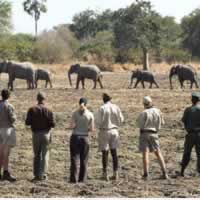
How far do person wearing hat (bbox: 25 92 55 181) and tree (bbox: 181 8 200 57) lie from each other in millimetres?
67709

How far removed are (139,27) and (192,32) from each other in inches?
725

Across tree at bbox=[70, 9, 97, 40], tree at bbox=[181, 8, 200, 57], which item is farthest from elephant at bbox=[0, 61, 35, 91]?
tree at bbox=[70, 9, 97, 40]

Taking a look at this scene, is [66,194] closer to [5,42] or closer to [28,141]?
[28,141]

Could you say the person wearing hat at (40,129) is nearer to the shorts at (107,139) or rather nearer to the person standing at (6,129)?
the person standing at (6,129)

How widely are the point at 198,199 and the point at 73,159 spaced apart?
335 centimetres

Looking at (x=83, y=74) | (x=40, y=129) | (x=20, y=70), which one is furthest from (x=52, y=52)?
(x=40, y=129)

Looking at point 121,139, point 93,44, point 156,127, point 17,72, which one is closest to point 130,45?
point 93,44

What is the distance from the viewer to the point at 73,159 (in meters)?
12.7

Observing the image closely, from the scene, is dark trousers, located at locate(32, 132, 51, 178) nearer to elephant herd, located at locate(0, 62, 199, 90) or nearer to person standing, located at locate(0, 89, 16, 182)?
person standing, located at locate(0, 89, 16, 182)

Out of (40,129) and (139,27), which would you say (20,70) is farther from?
(139,27)

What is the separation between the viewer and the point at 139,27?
6475cm

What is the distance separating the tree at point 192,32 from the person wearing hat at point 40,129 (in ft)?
222

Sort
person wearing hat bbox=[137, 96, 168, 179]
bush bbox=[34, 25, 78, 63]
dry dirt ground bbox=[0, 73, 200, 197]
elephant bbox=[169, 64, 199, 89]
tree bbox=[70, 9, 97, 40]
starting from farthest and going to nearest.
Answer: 1. tree bbox=[70, 9, 97, 40]
2. bush bbox=[34, 25, 78, 63]
3. elephant bbox=[169, 64, 199, 89]
4. person wearing hat bbox=[137, 96, 168, 179]
5. dry dirt ground bbox=[0, 73, 200, 197]

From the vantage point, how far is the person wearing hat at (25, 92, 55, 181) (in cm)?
1262
